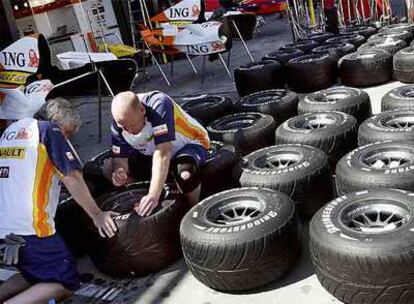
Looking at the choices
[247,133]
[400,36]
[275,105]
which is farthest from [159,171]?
[400,36]

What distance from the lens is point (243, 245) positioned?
2.91 m

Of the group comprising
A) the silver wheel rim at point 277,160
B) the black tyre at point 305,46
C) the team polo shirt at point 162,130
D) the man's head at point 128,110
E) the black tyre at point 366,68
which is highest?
the man's head at point 128,110

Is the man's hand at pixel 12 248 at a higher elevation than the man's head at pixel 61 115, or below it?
below

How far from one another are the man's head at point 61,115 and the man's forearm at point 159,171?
1.81 ft

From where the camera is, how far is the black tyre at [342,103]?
4902 mm

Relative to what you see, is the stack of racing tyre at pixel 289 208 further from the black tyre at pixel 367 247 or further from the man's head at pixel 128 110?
the man's head at pixel 128 110

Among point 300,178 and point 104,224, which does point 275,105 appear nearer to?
point 300,178

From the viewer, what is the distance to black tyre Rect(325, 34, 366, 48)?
7.86 meters

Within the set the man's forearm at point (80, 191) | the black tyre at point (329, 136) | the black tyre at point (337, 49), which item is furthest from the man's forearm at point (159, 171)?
the black tyre at point (337, 49)

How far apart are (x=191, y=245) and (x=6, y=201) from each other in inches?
43.5

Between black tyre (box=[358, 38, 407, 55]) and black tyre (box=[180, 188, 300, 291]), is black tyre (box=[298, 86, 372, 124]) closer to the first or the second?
black tyre (box=[180, 188, 300, 291])

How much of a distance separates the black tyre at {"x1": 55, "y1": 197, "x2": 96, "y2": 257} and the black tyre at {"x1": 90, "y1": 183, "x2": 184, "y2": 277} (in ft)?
0.68

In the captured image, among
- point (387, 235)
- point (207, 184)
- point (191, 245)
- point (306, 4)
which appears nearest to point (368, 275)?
point (387, 235)

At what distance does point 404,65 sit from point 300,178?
11.1 feet
